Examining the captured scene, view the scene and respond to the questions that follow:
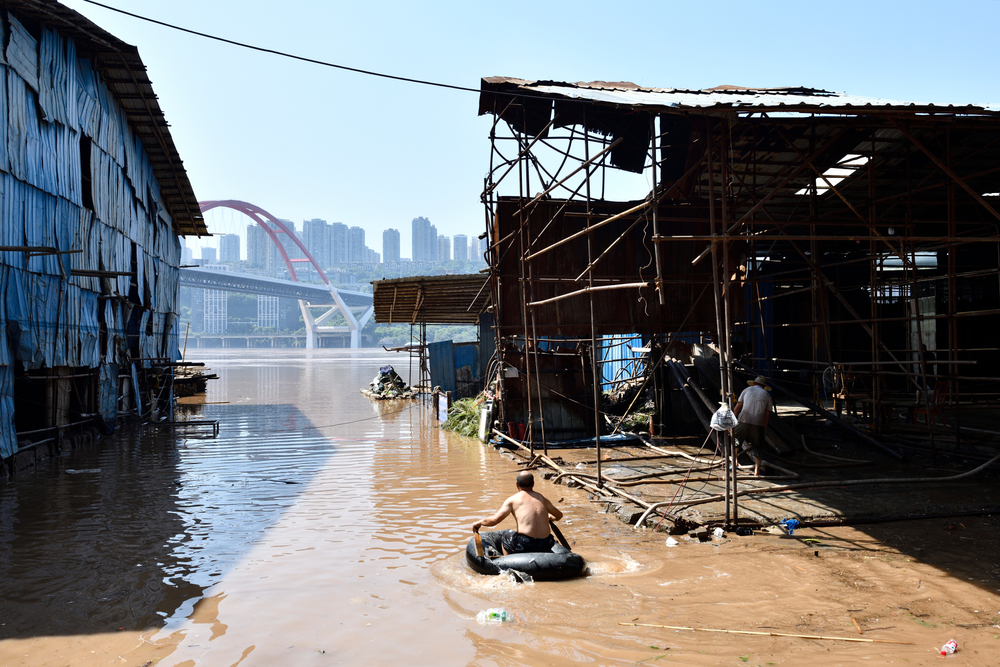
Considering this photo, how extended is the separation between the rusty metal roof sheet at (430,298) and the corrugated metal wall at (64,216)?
772cm

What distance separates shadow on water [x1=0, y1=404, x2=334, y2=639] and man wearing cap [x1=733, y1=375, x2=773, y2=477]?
7.05 meters

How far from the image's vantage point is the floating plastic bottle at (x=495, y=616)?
18.6 ft

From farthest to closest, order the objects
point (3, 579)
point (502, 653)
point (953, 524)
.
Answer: point (953, 524)
point (3, 579)
point (502, 653)

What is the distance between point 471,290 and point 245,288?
294ft

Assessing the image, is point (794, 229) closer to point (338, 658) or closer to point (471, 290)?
point (471, 290)

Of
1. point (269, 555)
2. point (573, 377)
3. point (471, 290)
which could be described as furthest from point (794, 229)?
point (269, 555)

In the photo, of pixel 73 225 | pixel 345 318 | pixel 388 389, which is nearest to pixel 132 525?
pixel 73 225

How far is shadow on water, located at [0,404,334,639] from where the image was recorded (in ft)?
20.6

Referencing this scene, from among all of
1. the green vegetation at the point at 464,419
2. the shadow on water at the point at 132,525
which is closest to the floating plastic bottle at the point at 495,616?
the shadow on water at the point at 132,525

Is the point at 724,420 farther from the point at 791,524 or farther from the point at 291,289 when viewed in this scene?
the point at 291,289

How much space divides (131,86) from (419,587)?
18.1 m

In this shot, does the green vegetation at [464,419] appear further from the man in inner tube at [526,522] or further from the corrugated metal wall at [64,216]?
the man in inner tube at [526,522]

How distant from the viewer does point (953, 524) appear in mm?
7664

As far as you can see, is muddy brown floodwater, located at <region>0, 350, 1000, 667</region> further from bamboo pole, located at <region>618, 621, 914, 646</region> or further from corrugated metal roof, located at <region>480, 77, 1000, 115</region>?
corrugated metal roof, located at <region>480, 77, 1000, 115</region>
